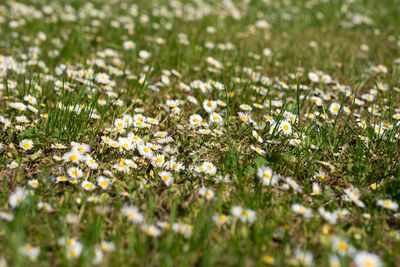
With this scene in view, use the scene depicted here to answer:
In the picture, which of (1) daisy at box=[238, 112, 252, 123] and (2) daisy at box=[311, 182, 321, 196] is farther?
(1) daisy at box=[238, 112, 252, 123]

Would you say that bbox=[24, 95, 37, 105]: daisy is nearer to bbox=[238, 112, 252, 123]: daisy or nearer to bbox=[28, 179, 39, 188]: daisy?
bbox=[28, 179, 39, 188]: daisy

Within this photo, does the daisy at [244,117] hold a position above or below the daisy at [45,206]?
above

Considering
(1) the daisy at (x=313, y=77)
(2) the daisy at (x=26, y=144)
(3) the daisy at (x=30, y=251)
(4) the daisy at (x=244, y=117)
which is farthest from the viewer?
(1) the daisy at (x=313, y=77)

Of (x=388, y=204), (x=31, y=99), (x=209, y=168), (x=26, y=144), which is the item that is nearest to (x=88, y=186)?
(x=26, y=144)

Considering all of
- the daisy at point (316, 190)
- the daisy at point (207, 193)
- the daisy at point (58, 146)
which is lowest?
the daisy at point (58, 146)

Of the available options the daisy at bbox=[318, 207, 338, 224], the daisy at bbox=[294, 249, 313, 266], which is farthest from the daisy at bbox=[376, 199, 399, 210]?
the daisy at bbox=[294, 249, 313, 266]

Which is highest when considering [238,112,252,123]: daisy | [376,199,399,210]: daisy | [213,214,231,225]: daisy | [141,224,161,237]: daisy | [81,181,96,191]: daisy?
[376,199,399,210]: daisy

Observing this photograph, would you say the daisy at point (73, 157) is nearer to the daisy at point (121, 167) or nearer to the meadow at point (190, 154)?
the meadow at point (190, 154)

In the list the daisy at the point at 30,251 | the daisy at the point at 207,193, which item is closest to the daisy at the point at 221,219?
the daisy at the point at 207,193

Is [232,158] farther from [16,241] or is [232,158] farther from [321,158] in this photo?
[16,241]
